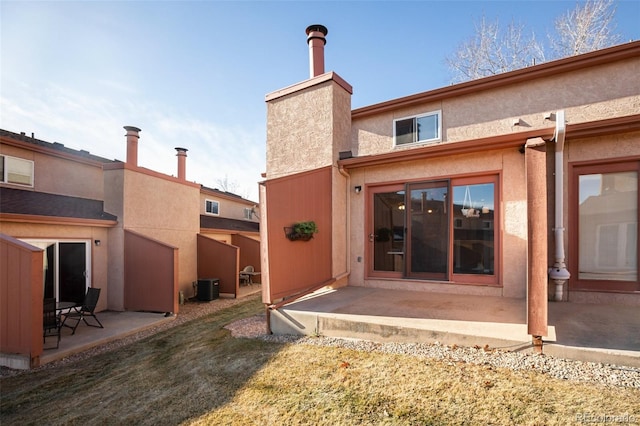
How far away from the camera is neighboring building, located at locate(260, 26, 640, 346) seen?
5.57 meters

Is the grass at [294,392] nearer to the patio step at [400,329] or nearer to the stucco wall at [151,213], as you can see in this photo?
the patio step at [400,329]

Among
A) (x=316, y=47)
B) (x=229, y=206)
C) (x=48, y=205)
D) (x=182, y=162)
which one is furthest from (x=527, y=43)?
(x=48, y=205)

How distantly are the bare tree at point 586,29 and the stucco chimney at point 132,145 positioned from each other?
1799cm

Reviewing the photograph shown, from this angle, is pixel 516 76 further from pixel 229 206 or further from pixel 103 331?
pixel 229 206

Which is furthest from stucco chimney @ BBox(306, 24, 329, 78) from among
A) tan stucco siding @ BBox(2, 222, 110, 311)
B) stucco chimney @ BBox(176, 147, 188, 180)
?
stucco chimney @ BBox(176, 147, 188, 180)

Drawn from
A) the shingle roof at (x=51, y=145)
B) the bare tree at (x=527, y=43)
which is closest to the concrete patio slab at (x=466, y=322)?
the shingle roof at (x=51, y=145)

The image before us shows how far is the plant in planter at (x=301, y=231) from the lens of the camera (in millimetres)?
6371

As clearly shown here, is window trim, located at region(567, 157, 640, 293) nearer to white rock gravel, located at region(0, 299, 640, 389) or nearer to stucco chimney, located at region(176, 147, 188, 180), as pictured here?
white rock gravel, located at region(0, 299, 640, 389)

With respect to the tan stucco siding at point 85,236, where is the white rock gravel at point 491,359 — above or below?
below

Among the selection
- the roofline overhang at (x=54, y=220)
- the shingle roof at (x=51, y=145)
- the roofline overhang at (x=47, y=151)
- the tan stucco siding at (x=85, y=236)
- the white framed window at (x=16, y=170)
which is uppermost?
the shingle roof at (x=51, y=145)

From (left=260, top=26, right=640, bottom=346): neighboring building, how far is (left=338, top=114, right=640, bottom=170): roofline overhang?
0.03 m

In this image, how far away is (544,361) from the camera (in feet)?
11.7

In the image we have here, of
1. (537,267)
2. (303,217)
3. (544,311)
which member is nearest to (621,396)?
(544,311)

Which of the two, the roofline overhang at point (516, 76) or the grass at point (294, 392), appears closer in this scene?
the grass at point (294, 392)
